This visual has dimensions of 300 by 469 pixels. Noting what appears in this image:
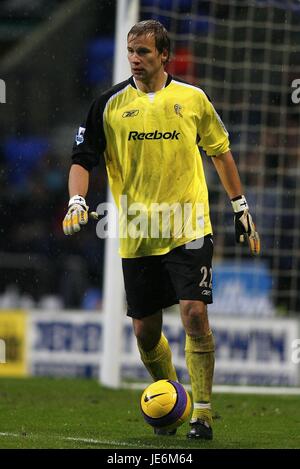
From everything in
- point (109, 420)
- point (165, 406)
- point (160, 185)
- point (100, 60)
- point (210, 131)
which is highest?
point (100, 60)

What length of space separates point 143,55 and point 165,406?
206cm

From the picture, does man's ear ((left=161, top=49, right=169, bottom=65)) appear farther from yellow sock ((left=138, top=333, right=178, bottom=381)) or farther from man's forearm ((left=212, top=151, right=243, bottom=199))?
yellow sock ((left=138, top=333, right=178, bottom=381))

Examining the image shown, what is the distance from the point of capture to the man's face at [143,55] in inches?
275

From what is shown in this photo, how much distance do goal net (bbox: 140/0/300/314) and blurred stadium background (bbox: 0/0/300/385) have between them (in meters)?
0.02

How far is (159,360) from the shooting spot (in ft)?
24.2

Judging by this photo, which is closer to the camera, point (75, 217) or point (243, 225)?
point (75, 217)

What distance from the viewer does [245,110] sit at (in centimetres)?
1318

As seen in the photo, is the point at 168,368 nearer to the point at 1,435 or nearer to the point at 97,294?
the point at 1,435

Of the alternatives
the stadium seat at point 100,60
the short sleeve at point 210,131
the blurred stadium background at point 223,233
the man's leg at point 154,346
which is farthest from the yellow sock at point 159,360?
the stadium seat at point 100,60

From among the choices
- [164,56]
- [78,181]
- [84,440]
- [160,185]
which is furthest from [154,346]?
[164,56]

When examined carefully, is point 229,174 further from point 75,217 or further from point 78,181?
point 75,217

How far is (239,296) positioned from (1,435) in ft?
23.0

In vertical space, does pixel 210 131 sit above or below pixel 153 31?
below

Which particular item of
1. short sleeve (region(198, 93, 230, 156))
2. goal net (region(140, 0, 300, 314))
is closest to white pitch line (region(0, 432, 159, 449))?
short sleeve (region(198, 93, 230, 156))
